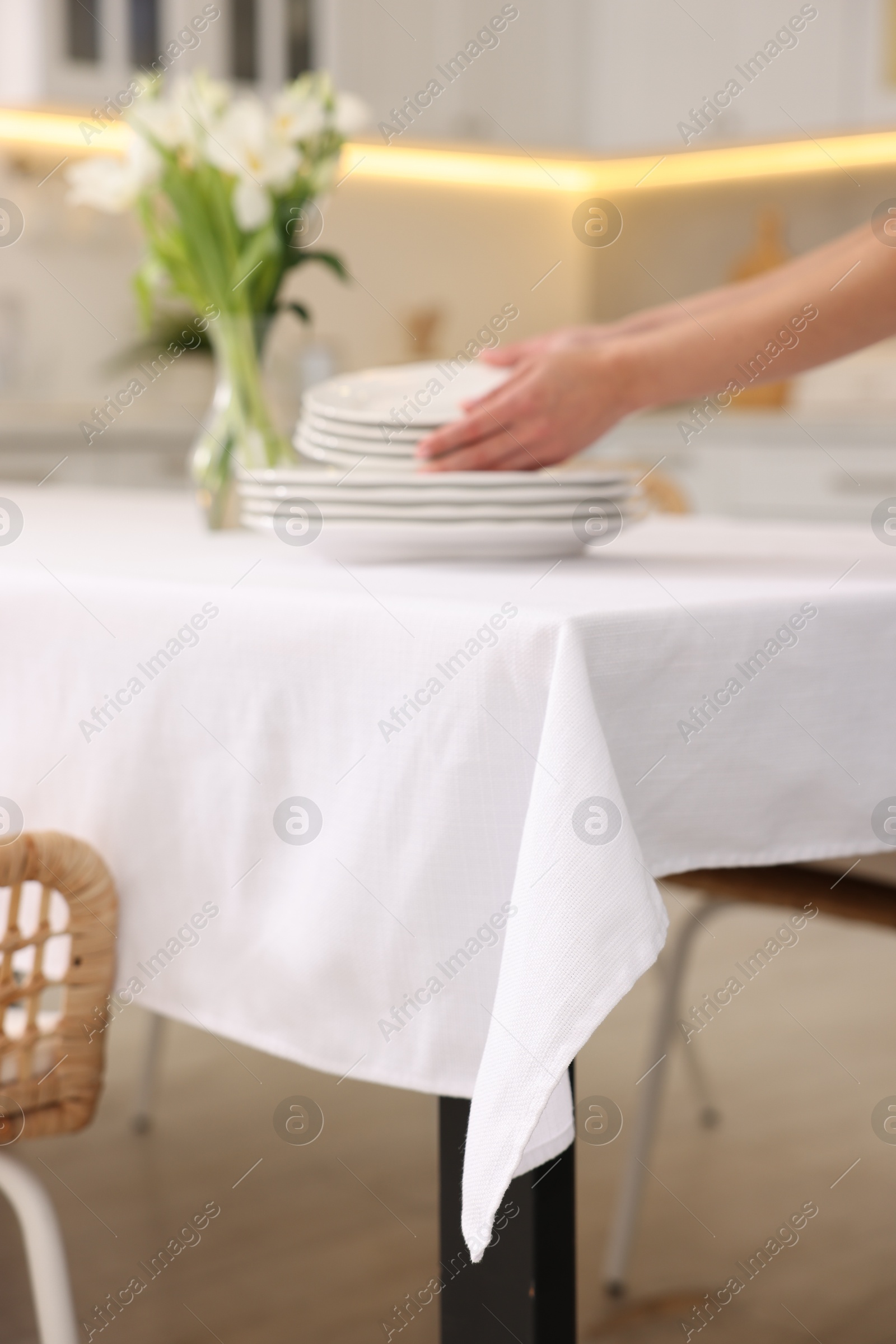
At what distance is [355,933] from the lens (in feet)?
2.55

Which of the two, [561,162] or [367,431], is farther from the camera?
[561,162]

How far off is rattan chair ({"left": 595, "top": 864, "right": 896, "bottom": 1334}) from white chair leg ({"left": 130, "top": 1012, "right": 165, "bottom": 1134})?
1.96 ft

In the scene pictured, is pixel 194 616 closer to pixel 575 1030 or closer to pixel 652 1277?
pixel 575 1030

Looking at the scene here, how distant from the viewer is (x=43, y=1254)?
2.82 feet

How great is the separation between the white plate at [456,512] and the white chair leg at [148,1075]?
3.20ft

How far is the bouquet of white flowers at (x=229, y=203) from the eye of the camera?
131 centimetres

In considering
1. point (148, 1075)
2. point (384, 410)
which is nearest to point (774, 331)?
point (384, 410)

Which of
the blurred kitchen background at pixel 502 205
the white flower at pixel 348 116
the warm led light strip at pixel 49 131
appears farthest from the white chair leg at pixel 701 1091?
the warm led light strip at pixel 49 131

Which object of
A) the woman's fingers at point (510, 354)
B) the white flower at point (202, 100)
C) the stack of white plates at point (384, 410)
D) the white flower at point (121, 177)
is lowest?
the stack of white plates at point (384, 410)

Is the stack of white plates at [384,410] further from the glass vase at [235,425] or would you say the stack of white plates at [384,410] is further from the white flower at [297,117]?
the white flower at [297,117]

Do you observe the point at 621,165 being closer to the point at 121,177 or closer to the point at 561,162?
the point at 561,162

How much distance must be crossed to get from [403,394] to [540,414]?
207 mm

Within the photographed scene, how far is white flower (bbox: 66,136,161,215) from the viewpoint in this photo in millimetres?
1334

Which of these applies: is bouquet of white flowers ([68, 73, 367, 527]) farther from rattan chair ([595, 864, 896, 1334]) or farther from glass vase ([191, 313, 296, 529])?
rattan chair ([595, 864, 896, 1334])
